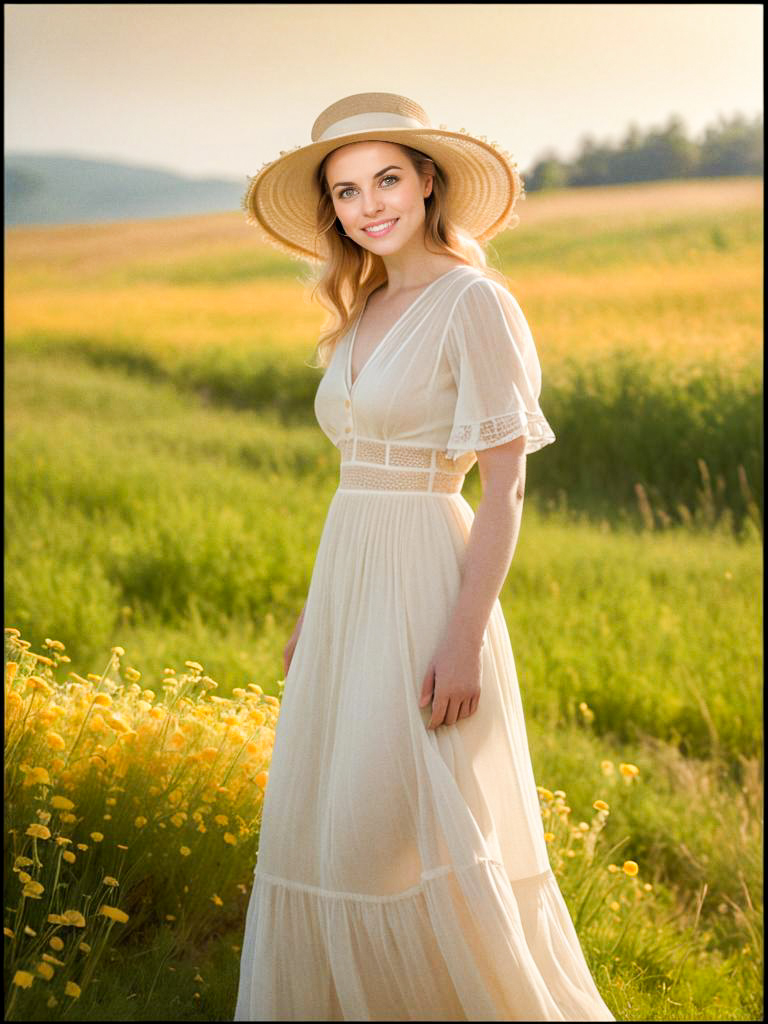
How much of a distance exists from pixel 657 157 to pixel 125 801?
44.3m

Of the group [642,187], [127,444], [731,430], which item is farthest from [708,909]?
[642,187]

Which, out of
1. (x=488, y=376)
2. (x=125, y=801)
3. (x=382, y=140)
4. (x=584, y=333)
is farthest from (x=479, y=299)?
(x=584, y=333)

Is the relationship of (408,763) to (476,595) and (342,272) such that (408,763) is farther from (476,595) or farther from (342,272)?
(342,272)

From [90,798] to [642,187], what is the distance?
3434 cm

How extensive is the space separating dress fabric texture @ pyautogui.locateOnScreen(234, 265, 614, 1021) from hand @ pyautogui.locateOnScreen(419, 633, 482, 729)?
0.11 feet

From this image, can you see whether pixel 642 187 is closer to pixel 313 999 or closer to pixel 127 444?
pixel 127 444

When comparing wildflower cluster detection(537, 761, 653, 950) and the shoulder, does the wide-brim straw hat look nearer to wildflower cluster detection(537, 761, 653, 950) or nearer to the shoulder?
the shoulder

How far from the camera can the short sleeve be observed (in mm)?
2217

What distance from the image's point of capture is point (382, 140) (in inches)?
95.8

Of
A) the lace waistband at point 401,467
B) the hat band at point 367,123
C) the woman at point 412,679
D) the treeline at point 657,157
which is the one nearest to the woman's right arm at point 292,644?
the woman at point 412,679

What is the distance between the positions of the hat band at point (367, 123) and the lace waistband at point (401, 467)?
2.24 ft

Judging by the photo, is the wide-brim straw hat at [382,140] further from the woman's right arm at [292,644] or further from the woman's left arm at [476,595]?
the woman's right arm at [292,644]

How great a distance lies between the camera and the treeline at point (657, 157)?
129ft

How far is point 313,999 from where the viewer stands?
2.24 metres
